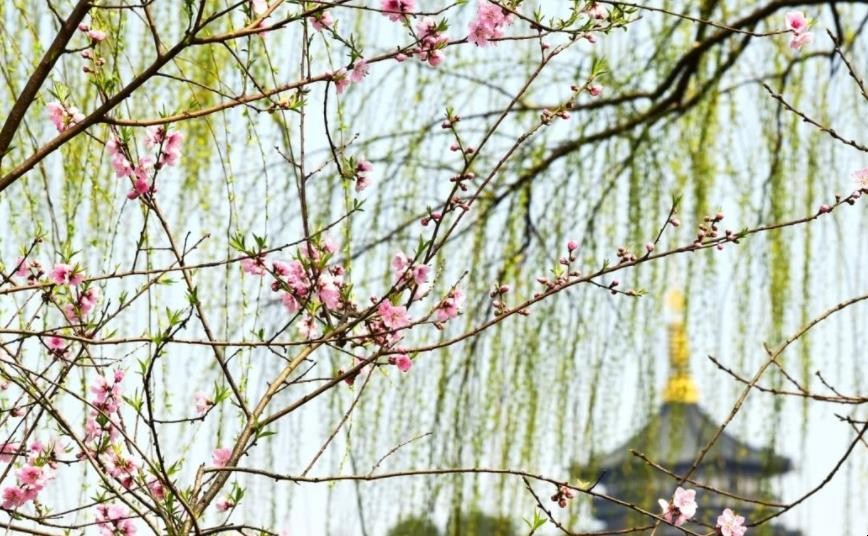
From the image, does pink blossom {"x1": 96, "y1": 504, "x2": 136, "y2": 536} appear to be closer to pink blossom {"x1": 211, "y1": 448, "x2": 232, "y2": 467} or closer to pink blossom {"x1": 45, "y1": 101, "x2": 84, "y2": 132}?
pink blossom {"x1": 211, "y1": 448, "x2": 232, "y2": 467}

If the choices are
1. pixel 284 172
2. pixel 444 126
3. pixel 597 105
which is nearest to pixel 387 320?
pixel 444 126

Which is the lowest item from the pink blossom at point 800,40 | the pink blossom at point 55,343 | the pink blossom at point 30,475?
the pink blossom at point 30,475

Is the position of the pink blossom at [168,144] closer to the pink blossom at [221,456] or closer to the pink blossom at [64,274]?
the pink blossom at [64,274]

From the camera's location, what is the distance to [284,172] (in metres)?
2.32

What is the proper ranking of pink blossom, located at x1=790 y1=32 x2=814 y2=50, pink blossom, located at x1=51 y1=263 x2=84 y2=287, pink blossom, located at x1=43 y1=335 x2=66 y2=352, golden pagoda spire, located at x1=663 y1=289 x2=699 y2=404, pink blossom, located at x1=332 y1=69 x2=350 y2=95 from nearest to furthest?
pink blossom, located at x1=332 y1=69 x2=350 y2=95
pink blossom, located at x1=51 y1=263 x2=84 y2=287
pink blossom, located at x1=43 y1=335 x2=66 y2=352
pink blossom, located at x1=790 y1=32 x2=814 y2=50
golden pagoda spire, located at x1=663 y1=289 x2=699 y2=404

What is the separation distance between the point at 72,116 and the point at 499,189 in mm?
1169

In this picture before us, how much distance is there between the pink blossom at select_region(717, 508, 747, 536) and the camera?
1418mm

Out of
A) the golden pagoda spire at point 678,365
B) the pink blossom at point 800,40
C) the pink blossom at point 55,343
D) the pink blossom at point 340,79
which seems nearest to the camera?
the pink blossom at point 340,79

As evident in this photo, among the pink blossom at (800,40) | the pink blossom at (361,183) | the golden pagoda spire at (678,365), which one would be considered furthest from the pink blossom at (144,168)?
the golden pagoda spire at (678,365)

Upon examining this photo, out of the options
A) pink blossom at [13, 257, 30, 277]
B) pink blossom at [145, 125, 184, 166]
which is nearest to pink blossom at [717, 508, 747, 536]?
pink blossom at [145, 125, 184, 166]

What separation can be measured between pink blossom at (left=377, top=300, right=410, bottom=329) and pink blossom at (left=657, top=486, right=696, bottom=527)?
344mm

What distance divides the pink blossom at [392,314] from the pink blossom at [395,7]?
286mm

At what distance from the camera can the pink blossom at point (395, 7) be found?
1344 millimetres

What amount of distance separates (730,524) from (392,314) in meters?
0.43
